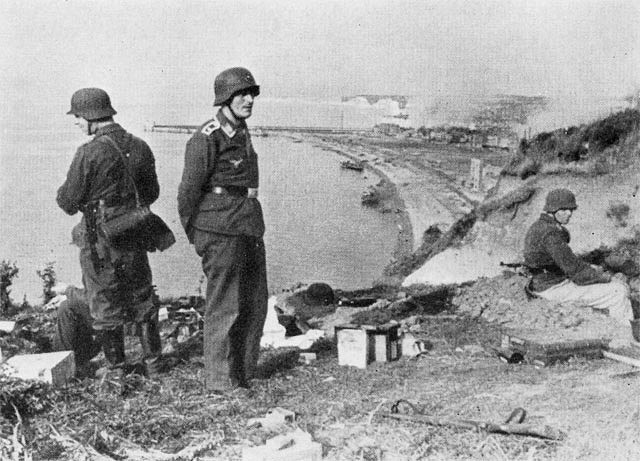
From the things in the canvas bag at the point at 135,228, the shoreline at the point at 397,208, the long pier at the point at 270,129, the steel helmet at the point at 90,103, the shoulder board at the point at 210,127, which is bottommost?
the shoreline at the point at 397,208

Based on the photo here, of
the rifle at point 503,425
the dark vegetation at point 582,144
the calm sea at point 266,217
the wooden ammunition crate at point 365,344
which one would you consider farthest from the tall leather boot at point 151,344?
the dark vegetation at point 582,144

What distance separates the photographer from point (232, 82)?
17.1ft

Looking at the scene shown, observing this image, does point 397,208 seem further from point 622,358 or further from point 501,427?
point 501,427

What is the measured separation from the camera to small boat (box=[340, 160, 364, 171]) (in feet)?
65.8

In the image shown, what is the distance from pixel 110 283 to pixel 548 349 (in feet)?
10.7

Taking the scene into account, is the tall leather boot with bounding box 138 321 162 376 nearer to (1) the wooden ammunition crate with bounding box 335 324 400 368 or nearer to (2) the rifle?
(1) the wooden ammunition crate with bounding box 335 324 400 368

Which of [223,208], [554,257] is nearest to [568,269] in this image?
[554,257]

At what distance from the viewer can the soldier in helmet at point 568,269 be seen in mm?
7121

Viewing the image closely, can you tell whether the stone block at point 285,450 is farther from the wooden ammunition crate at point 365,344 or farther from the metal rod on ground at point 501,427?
the wooden ammunition crate at point 365,344

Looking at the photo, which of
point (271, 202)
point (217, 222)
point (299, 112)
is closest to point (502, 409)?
point (217, 222)

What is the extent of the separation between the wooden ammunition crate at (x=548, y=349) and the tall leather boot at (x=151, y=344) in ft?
8.66

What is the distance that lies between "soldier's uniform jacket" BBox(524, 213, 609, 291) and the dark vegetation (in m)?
4.62

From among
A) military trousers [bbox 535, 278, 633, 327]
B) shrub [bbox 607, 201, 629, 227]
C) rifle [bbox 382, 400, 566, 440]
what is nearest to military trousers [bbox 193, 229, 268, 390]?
rifle [bbox 382, 400, 566, 440]

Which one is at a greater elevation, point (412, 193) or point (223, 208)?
point (223, 208)
